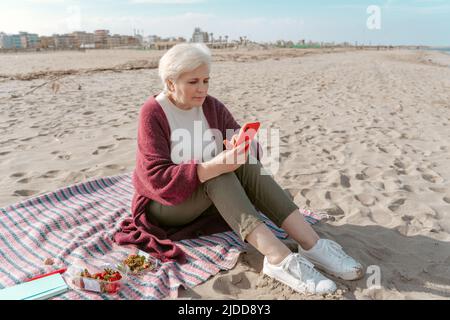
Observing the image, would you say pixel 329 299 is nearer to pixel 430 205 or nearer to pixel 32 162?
pixel 430 205

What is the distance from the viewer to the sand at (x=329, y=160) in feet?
7.53

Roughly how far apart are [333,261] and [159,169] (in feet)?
3.43

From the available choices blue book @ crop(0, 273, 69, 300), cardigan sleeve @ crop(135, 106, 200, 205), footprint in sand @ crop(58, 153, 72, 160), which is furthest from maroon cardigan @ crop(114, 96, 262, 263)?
footprint in sand @ crop(58, 153, 72, 160)

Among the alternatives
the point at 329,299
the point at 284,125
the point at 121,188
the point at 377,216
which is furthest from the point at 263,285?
the point at 284,125

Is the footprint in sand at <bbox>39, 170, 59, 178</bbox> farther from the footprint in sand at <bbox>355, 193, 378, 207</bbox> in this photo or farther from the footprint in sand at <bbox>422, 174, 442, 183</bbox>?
the footprint in sand at <bbox>422, 174, 442, 183</bbox>

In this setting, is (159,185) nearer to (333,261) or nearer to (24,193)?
(333,261)

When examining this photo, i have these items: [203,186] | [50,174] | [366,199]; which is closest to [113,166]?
[50,174]

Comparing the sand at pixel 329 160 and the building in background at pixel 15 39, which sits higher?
the building in background at pixel 15 39

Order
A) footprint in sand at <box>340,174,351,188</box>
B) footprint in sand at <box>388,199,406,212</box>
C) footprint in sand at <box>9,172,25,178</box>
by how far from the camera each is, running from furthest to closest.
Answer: footprint in sand at <box>9,172,25,178</box>, footprint in sand at <box>340,174,351,188</box>, footprint in sand at <box>388,199,406,212</box>

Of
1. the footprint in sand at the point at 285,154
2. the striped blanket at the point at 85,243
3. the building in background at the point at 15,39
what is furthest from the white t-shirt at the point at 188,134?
the building in background at the point at 15,39

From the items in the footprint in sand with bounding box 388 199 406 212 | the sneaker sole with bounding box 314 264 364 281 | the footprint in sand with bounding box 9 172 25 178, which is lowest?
Result: the sneaker sole with bounding box 314 264 364 281

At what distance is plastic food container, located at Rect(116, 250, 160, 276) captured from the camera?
223cm

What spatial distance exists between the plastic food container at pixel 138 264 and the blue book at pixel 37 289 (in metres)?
0.31

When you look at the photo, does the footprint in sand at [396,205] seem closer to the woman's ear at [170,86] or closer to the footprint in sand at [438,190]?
the footprint in sand at [438,190]
